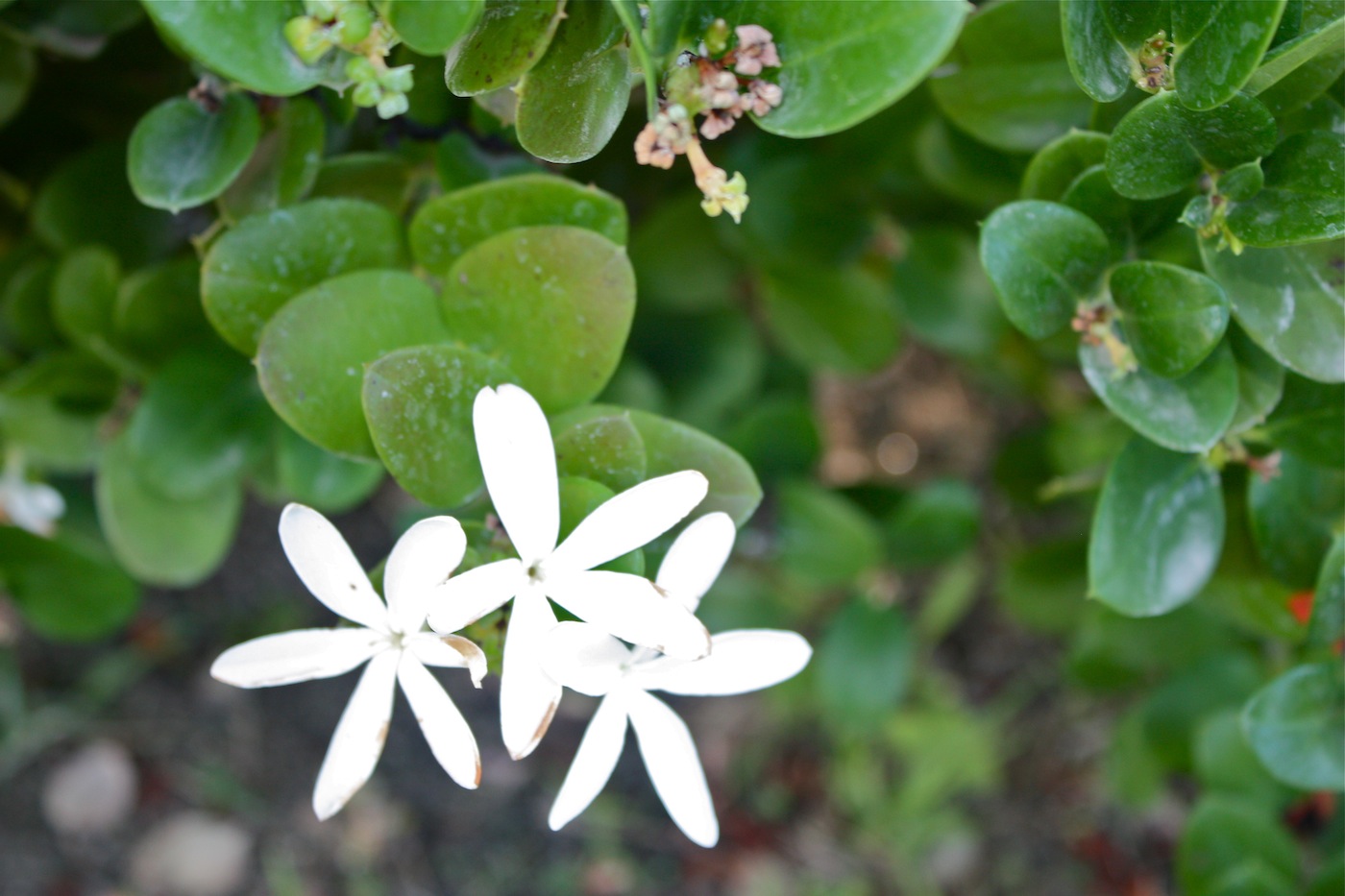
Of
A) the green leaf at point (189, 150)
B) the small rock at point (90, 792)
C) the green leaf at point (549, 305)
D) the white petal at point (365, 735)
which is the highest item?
the green leaf at point (189, 150)

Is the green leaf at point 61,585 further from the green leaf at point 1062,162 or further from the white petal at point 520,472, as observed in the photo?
the green leaf at point 1062,162

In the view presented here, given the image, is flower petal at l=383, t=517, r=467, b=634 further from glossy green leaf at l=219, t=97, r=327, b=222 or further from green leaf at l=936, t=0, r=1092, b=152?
green leaf at l=936, t=0, r=1092, b=152

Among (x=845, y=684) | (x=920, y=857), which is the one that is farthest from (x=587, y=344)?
(x=920, y=857)

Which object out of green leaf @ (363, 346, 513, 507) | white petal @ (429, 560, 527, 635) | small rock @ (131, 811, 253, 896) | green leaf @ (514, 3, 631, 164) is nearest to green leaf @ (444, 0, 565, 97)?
green leaf @ (514, 3, 631, 164)

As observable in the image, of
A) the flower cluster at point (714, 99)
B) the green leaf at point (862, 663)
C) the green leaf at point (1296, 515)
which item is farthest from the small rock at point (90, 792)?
the green leaf at point (1296, 515)

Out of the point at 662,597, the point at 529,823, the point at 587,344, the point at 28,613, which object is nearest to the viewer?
the point at 662,597

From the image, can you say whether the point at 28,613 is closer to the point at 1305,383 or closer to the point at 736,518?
the point at 736,518
